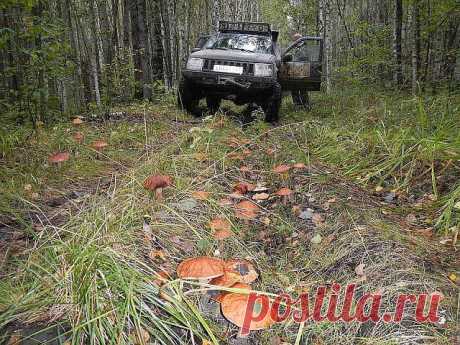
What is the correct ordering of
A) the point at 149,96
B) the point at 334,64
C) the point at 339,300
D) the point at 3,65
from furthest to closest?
the point at 334,64 → the point at 149,96 → the point at 3,65 → the point at 339,300

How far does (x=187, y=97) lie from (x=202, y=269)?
5671 mm

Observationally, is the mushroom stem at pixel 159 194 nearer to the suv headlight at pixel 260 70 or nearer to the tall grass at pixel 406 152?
the tall grass at pixel 406 152

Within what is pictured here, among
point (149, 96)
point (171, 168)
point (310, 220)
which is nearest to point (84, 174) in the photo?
point (171, 168)

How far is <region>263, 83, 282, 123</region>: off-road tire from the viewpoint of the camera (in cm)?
718

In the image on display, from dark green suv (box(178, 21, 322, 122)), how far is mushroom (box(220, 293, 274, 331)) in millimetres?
5163

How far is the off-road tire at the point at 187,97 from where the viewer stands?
733 cm

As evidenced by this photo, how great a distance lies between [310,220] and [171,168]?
58.6 inches

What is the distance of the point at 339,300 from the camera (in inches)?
88.3

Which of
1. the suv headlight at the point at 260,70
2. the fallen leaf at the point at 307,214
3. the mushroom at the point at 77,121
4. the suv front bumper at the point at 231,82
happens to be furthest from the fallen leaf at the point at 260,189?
the suv headlight at the point at 260,70

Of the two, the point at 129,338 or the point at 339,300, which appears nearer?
the point at 129,338

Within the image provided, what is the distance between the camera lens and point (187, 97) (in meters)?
7.57

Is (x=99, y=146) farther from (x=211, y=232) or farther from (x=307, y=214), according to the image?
(x=307, y=214)

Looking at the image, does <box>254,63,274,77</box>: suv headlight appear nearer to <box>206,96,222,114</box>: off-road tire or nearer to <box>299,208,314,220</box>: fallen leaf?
<box>206,96,222,114</box>: off-road tire

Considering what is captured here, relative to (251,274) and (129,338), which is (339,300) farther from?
(129,338)
